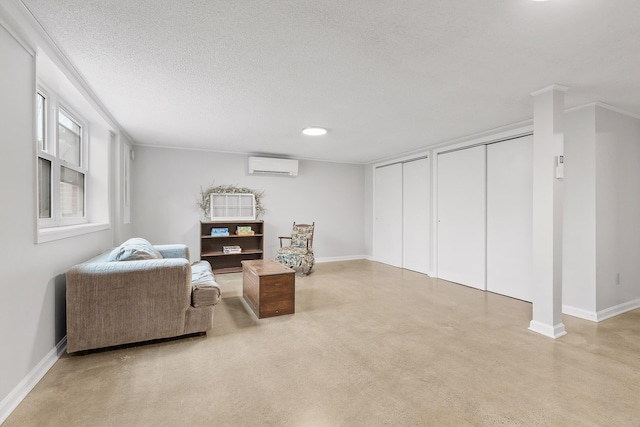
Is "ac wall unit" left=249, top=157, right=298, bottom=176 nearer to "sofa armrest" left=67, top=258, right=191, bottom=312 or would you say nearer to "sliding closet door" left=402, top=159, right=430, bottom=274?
"sliding closet door" left=402, top=159, right=430, bottom=274

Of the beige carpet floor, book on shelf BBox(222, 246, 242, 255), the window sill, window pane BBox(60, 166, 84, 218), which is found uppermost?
window pane BBox(60, 166, 84, 218)

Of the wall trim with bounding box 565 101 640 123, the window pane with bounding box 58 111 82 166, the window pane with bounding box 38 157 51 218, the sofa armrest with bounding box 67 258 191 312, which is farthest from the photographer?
the wall trim with bounding box 565 101 640 123

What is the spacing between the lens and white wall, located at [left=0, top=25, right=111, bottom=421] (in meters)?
1.73

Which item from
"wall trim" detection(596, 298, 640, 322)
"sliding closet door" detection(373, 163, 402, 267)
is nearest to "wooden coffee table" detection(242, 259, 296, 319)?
"wall trim" detection(596, 298, 640, 322)

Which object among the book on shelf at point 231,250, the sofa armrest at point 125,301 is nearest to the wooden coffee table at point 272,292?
the sofa armrest at point 125,301

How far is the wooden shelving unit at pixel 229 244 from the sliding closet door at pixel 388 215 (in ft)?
8.62

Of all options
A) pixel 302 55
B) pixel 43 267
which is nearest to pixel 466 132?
pixel 302 55

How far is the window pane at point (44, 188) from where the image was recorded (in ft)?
8.57

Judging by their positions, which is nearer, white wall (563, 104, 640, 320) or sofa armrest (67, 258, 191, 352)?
sofa armrest (67, 258, 191, 352)

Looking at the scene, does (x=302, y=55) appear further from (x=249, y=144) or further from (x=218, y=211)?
(x=218, y=211)

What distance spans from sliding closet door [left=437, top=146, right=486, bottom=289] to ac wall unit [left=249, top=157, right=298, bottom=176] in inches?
112

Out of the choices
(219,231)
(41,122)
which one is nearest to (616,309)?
(219,231)

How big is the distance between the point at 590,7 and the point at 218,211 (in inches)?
219

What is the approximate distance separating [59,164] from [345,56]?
9.34 ft
